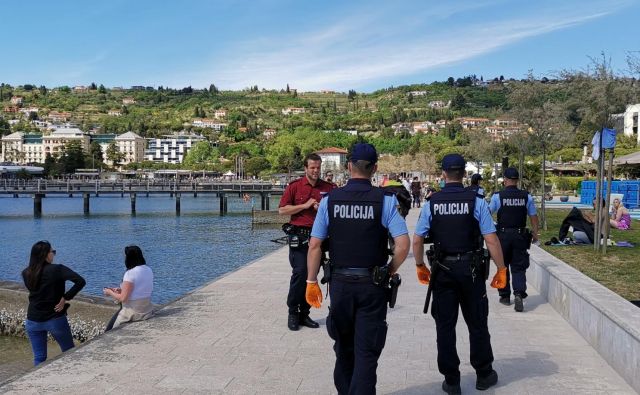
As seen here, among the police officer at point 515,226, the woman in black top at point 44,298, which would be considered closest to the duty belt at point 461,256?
the police officer at point 515,226

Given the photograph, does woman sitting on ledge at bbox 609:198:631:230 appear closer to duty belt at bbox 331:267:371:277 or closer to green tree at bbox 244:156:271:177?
duty belt at bbox 331:267:371:277

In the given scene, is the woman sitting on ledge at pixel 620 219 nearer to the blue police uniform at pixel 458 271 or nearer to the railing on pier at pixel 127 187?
the blue police uniform at pixel 458 271

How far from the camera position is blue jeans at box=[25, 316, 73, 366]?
23.8ft

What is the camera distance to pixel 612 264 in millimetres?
11289

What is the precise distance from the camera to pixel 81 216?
5762 centimetres

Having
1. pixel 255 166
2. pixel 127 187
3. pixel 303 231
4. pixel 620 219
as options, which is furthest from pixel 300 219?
pixel 255 166

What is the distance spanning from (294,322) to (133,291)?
1.89 metres

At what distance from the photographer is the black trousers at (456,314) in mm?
5461

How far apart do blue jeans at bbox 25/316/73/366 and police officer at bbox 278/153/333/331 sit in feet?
7.74

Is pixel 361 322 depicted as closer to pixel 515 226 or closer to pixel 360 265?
pixel 360 265

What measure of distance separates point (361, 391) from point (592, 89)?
1110cm

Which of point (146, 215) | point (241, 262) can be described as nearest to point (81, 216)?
point (146, 215)

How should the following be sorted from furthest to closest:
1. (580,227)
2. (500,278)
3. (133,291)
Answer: (580,227) → (133,291) → (500,278)

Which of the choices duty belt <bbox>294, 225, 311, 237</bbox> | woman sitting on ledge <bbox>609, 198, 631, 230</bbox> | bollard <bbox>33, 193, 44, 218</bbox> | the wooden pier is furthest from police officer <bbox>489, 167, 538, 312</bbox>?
bollard <bbox>33, 193, 44, 218</bbox>
